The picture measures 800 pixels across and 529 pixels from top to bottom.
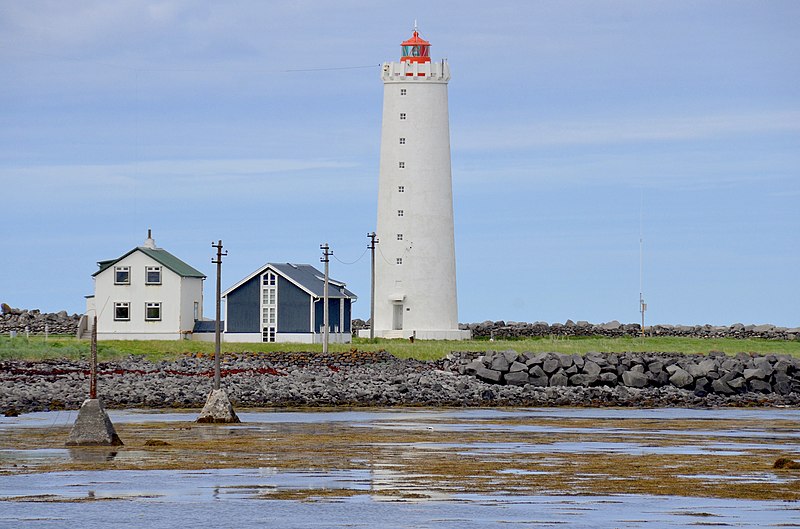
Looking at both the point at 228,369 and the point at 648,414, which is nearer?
the point at 648,414

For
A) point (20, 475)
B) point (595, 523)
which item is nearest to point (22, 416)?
point (20, 475)

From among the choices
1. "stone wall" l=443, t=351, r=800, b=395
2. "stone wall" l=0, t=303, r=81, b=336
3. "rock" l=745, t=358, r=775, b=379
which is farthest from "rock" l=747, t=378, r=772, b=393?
"stone wall" l=0, t=303, r=81, b=336

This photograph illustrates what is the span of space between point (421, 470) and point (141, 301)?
1670 inches

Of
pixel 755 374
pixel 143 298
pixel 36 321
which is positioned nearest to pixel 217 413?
pixel 755 374

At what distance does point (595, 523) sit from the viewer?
13938 millimetres

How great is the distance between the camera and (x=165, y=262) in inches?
2367

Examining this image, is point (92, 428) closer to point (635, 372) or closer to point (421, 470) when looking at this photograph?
point (421, 470)

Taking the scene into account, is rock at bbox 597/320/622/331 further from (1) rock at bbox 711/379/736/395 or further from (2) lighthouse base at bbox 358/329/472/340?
(1) rock at bbox 711/379/736/395

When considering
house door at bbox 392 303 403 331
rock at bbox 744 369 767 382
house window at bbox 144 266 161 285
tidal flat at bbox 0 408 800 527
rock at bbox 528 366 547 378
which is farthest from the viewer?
house door at bbox 392 303 403 331

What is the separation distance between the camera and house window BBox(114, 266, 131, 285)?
198ft

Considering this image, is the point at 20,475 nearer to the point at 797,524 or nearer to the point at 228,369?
the point at 797,524

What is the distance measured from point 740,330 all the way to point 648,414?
4198 cm

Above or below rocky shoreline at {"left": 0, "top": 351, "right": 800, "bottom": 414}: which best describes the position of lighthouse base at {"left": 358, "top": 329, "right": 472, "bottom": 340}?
above

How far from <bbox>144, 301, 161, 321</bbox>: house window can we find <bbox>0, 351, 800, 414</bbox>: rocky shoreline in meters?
9.42
